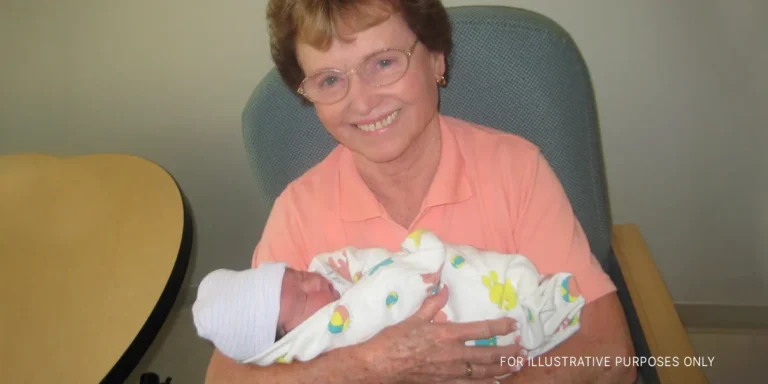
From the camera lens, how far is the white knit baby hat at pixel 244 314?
104 cm

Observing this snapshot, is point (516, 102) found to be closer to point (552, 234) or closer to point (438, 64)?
point (438, 64)

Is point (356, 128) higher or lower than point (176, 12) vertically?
lower

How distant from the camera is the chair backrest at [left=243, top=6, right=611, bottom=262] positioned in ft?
3.57

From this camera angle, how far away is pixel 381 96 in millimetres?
1054

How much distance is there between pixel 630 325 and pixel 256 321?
0.84m

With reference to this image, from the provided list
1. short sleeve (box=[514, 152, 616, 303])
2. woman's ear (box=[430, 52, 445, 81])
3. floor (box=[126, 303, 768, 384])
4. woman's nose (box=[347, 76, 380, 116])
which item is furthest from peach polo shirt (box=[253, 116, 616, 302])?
floor (box=[126, 303, 768, 384])

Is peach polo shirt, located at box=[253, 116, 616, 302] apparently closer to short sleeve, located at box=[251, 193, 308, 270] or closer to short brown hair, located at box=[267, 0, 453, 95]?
short sleeve, located at box=[251, 193, 308, 270]

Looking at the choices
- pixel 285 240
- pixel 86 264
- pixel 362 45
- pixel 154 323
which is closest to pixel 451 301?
pixel 285 240

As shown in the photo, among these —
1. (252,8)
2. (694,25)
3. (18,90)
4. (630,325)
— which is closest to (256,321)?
(630,325)

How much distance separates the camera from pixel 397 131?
108 centimetres

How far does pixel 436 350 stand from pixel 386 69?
558 mm

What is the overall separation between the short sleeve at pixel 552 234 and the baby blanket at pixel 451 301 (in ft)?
0.11

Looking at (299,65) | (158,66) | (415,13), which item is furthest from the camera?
(158,66)

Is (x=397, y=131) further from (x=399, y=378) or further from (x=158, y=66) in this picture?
(x=158, y=66)
